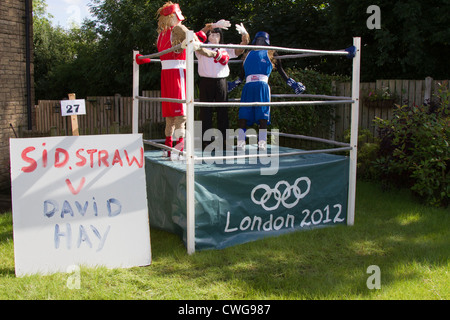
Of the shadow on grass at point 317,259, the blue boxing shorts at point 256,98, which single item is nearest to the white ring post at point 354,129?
the shadow on grass at point 317,259

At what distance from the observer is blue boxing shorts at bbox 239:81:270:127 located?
18.2ft

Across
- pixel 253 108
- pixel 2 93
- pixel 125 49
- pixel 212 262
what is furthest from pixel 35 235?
pixel 125 49

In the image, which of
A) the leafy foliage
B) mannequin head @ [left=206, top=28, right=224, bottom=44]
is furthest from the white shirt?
the leafy foliage

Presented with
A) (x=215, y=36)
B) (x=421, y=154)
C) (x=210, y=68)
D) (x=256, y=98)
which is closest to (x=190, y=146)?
(x=210, y=68)

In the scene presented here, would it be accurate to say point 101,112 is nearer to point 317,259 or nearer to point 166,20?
point 166,20

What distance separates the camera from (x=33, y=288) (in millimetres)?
3465

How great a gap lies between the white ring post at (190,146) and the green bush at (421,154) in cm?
301

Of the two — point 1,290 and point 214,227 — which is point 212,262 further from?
point 1,290

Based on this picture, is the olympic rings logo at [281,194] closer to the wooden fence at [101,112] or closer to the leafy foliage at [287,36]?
the leafy foliage at [287,36]

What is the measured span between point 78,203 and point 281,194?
1.88 metres

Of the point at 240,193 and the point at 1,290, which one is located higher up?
the point at 240,193

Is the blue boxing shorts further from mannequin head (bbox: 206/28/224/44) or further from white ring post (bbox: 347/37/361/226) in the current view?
white ring post (bbox: 347/37/361/226)

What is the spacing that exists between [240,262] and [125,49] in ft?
49.1

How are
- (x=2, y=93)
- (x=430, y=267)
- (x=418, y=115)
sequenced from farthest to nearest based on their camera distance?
(x=2, y=93)
(x=418, y=115)
(x=430, y=267)
